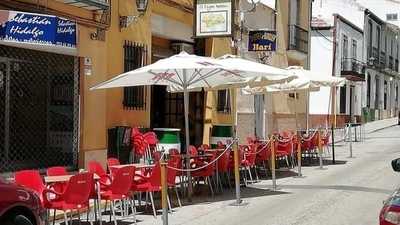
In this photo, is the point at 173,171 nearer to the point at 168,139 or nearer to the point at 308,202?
the point at 308,202

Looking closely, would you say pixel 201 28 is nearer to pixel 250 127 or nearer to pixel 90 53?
pixel 90 53

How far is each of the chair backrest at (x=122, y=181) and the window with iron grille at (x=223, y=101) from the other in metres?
12.0

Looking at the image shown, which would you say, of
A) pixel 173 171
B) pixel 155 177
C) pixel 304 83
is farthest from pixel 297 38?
pixel 155 177

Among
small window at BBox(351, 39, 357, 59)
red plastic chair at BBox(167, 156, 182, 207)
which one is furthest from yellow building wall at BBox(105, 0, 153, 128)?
small window at BBox(351, 39, 357, 59)

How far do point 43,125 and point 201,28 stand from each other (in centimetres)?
671

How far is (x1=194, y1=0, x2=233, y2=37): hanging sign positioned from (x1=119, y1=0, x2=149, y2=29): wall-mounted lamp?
2638 mm

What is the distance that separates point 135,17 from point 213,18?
3.26 meters

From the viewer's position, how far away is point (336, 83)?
18203 mm

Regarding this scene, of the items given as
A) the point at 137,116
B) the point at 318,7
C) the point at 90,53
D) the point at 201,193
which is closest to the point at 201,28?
the point at 137,116

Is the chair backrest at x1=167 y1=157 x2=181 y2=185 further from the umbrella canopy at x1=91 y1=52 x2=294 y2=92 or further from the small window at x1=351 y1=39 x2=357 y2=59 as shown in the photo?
the small window at x1=351 y1=39 x2=357 y2=59

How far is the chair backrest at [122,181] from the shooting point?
9227 mm

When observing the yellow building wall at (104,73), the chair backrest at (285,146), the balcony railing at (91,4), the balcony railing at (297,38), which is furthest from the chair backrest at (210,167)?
the balcony railing at (297,38)

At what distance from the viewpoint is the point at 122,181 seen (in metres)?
9.27

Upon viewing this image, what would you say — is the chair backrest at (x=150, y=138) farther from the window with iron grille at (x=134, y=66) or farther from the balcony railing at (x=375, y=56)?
the balcony railing at (x=375, y=56)
